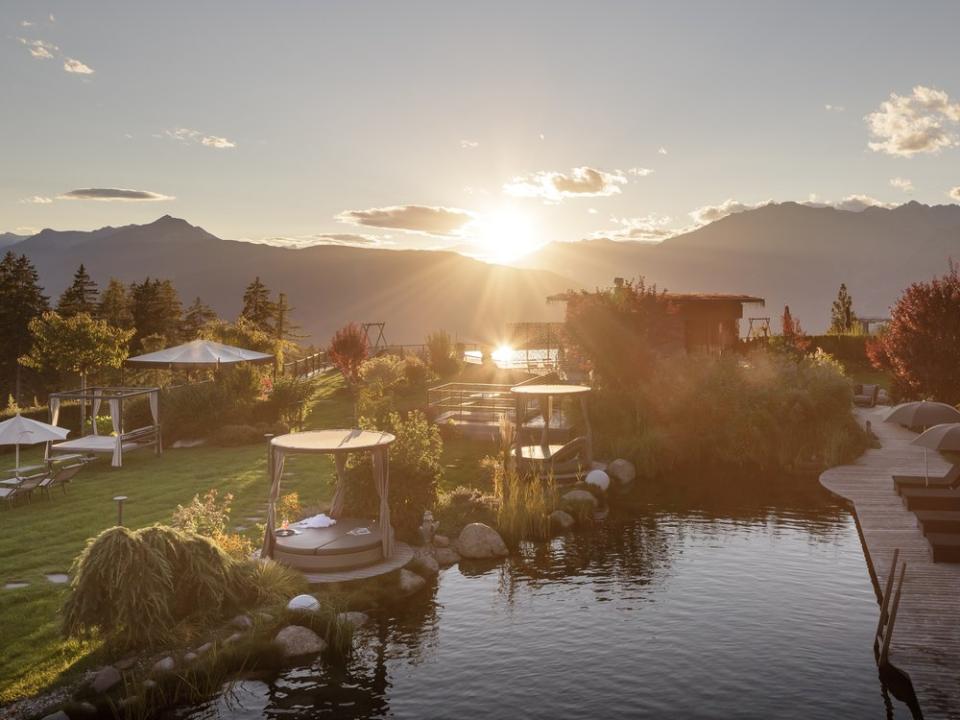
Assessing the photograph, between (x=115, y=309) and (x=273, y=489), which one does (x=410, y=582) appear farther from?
(x=115, y=309)

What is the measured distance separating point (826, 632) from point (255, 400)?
24.0 metres

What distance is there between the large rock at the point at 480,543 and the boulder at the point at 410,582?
1968 mm

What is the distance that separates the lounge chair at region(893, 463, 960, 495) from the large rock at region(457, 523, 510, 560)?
1057cm

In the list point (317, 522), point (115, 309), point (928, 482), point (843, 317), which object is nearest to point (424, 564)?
point (317, 522)

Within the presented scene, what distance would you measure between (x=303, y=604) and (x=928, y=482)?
1610cm

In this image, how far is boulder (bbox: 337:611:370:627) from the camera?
12807mm

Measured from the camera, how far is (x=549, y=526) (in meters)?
19.0

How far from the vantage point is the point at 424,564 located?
52.3 feet

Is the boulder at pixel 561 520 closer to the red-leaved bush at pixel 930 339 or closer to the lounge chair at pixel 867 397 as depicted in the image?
the red-leaved bush at pixel 930 339

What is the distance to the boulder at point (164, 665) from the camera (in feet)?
36.1

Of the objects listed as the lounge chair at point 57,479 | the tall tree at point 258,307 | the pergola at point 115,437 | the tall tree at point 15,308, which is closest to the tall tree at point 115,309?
the tall tree at point 15,308

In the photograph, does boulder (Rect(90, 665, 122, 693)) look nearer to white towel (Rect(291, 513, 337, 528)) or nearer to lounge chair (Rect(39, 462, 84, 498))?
white towel (Rect(291, 513, 337, 528))

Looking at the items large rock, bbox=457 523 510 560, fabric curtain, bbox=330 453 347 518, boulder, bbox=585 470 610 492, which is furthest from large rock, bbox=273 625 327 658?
boulder, bbox=585 470 610 492

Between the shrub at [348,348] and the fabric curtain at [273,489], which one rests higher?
the shrub at [348,348]
